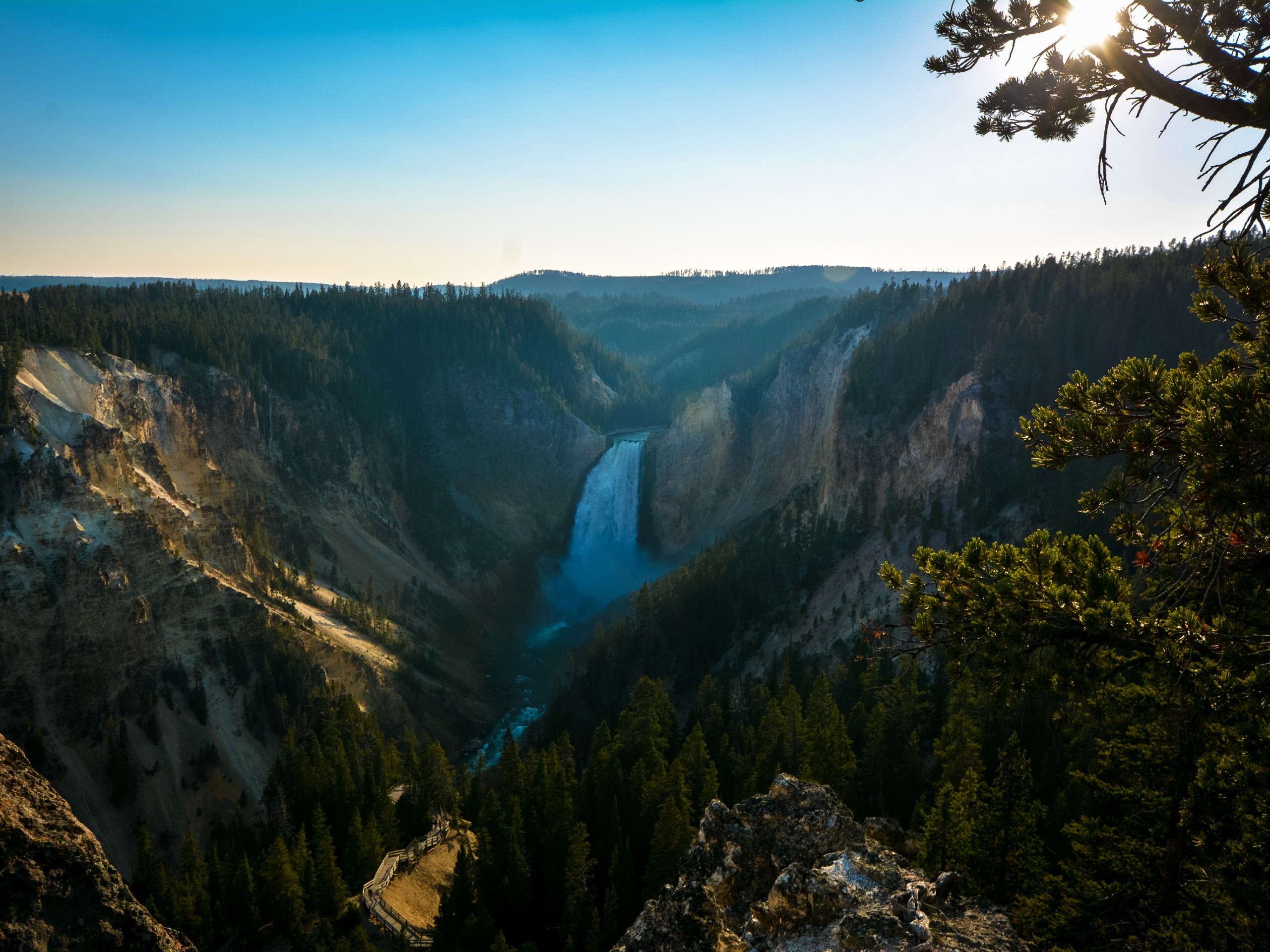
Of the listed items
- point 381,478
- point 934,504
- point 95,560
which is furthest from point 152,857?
point 381,478

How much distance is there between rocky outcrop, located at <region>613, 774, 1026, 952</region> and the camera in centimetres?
930

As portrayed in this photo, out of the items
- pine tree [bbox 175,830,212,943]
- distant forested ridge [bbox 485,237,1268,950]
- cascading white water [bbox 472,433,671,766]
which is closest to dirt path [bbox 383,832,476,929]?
distant forested ridge [bbox 485,237,1268,950]

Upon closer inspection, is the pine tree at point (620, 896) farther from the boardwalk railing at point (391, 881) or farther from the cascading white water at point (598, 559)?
the cascading white water at point (598, 559)

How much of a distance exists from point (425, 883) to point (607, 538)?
8053cm

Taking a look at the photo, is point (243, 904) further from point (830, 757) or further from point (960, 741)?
point (960, 741)

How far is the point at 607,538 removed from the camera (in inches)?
4523

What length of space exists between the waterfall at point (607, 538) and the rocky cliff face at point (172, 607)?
24529mm

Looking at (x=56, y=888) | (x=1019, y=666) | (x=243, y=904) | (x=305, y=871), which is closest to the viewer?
(x=56, y=888)

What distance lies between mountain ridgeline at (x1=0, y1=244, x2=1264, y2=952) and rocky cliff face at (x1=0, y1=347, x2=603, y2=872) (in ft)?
0.80

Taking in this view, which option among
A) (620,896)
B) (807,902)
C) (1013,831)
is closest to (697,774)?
(620,896)

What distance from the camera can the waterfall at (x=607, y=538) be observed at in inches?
4148

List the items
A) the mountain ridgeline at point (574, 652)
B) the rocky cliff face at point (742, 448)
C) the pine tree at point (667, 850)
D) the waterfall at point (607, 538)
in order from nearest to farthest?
the mountain ridgeline at point (574, 652)
the pine tree at point (667, 850)
the rocky cliff face at point (742, 448)
the waterfall at point (607, 538)

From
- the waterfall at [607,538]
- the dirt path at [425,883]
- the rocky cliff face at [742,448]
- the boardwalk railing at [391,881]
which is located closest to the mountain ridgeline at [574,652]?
the rocky cliff face at [742,448]

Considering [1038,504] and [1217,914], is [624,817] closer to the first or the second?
[1217,914]
